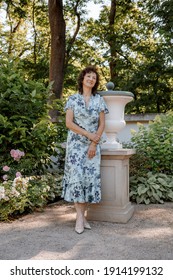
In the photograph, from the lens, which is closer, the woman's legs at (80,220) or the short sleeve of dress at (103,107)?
the woman's legs at (80,220)

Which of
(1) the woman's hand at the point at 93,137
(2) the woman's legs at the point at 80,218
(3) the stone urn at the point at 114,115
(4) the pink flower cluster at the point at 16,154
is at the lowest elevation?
(2) the woman's legs at the point at 80,218

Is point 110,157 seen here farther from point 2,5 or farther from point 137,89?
point 2,5

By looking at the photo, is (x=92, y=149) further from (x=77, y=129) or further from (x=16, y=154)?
(x=16, y=154)

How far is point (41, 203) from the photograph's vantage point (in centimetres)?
383

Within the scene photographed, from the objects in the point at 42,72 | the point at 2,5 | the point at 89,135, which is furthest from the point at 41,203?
the point at 2,5

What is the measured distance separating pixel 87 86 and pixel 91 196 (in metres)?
1.04

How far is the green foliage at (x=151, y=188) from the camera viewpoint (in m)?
4.27

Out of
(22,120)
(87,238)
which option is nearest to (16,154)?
(22,120)

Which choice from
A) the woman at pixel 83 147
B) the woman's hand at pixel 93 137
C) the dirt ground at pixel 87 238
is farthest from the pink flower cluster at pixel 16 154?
the woman's hand at pixel 93 137

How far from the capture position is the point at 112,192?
343cm

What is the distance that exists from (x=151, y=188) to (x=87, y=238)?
172 cm

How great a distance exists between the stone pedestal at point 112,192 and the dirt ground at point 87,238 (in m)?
0.09

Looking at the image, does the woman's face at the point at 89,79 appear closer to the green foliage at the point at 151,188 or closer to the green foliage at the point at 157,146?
the green foliage at the point at 151,188

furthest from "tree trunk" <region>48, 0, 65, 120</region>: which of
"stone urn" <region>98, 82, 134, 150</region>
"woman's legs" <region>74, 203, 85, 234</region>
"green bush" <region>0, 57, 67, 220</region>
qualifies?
"woman's legs" <region>74, 203, 85, 234</region>
